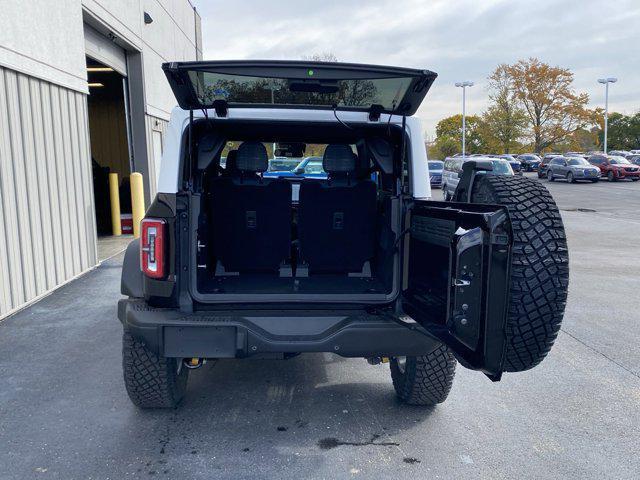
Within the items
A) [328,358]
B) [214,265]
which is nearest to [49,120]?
[214,265]

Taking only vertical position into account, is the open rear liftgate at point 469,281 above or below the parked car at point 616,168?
below

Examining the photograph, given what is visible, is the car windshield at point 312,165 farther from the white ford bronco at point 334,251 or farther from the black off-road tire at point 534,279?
the black off-road tire at point 534,279

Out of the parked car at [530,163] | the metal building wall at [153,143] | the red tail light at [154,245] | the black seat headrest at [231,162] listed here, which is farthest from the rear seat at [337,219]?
the parked car at [530,163]

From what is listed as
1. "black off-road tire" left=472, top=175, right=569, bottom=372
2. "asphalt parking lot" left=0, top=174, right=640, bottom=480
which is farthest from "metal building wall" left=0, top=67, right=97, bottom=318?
"black off-road tire" left=472, top=175, right=569, bottom=372

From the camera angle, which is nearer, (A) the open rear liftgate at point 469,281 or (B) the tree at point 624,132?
(A) the open rear liftgate at point 469,281

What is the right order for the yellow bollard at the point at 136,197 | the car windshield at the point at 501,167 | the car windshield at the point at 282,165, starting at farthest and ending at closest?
the car windshield at the point at 501,167 → the yellow bollard at the point at 136,197 → the car windshield at the point at 282,165

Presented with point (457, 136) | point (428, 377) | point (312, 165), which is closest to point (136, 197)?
point (312, 165)

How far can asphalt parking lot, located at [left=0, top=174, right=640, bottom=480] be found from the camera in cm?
296

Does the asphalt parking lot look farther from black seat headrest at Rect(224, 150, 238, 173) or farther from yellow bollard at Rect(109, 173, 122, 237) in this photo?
yellow bollard at Rect(109, 173, 122, 237)

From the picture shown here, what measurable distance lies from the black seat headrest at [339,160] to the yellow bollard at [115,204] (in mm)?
9476

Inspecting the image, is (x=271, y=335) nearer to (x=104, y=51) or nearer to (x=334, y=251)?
(x=334, y=251)

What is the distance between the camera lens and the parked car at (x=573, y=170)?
3294 centimetres

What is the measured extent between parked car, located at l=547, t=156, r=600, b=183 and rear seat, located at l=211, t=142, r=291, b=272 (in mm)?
33322

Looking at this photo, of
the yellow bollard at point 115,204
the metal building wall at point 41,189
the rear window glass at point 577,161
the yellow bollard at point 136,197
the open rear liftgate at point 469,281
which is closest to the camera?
the open rear liftgate at point 469,281
